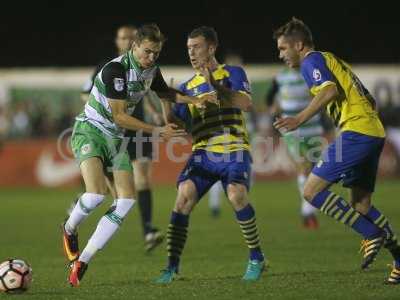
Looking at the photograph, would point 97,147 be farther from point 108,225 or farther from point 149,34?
point 149,34

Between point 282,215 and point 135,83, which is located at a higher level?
point 135,83

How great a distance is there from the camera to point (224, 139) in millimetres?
8211

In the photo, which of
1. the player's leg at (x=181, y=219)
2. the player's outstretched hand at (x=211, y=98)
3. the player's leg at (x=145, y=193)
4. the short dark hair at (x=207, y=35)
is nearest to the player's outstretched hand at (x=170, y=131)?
the player's outstretched hand at (x=211, y=98)

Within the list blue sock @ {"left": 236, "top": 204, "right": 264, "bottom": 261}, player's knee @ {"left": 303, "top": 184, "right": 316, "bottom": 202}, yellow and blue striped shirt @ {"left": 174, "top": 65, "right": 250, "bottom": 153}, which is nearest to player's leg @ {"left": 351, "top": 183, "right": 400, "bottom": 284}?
player's knee @ {"left": 303, "top": 184, "right": 316, "bottom": 202}

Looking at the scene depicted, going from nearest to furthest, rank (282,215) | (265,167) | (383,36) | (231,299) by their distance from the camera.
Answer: (231,299)
(282,215)
(265,167)
(383,36)

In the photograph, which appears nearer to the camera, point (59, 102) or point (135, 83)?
point (135, 83)

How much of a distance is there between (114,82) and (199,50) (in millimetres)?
875

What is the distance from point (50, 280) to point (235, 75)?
256 centimetres

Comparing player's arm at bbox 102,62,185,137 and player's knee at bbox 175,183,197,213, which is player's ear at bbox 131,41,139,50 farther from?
player's knee at bbox 175,183,197,213

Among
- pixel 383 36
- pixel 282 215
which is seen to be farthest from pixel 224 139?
pixel 383 36

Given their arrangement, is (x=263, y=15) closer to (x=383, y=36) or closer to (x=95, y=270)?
(x=383, y=36)

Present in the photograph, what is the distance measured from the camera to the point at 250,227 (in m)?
8.12

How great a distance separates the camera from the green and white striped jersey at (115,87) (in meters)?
7.78

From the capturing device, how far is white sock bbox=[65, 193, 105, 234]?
788 cm
